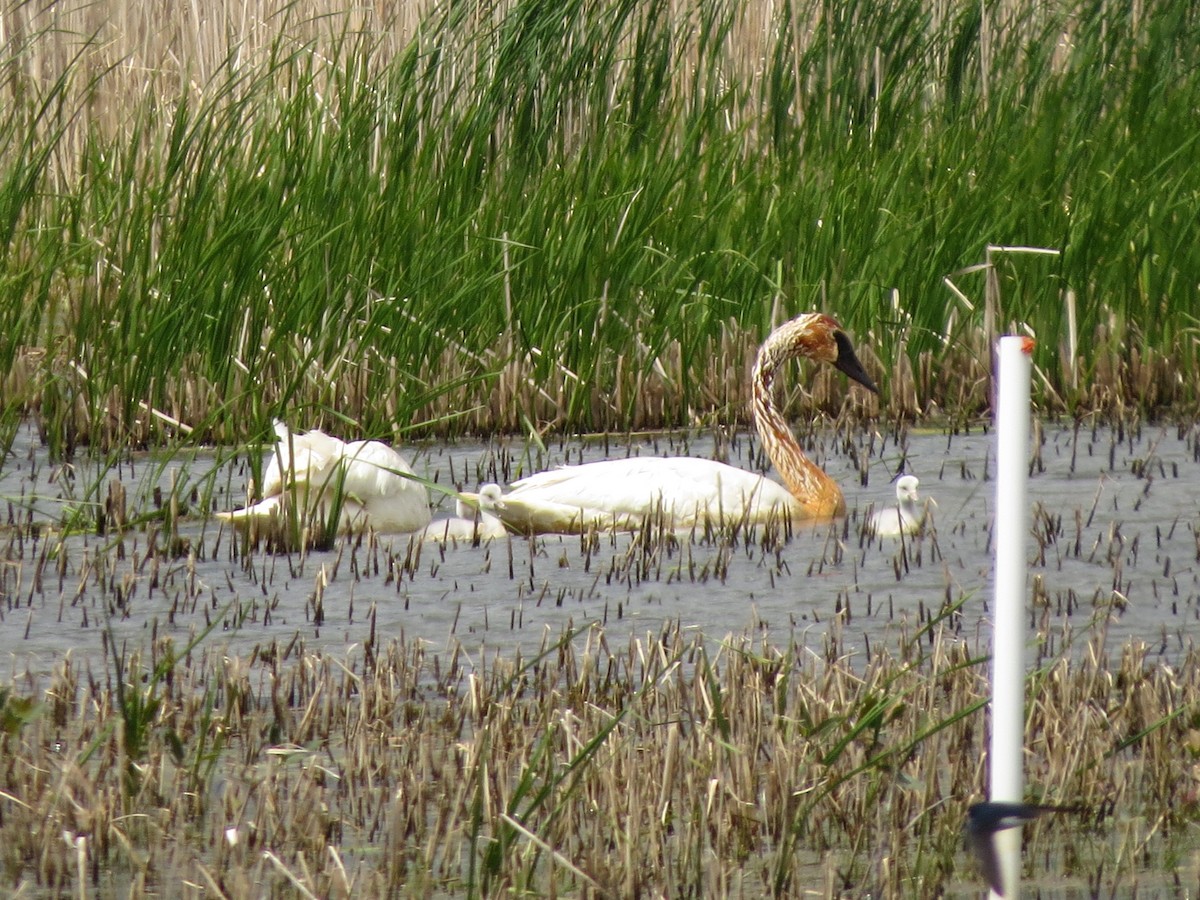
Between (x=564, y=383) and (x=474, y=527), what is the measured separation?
158cm

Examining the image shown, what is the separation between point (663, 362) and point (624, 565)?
2397mm

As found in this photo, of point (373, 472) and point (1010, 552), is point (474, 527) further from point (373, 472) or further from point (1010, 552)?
point (1010, 552)

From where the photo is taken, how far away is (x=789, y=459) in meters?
6.31

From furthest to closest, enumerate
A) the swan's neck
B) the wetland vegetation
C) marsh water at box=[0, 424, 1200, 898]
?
the swan's neck, marsh water at box=[0, 424, 1200, 898], the wetland vegetation

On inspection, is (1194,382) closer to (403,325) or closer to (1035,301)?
(1035,301)

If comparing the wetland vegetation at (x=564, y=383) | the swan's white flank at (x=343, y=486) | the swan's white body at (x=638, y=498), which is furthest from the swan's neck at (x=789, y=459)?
the swan's white flank at (x=343, y=486)

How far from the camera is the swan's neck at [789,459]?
6055mm

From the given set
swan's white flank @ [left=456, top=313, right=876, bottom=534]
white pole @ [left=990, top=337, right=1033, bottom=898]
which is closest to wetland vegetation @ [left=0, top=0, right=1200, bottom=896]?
swan's white flank @ [left=456, top=313, right=876, bottom=534]

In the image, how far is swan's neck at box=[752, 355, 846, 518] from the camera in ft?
19.9

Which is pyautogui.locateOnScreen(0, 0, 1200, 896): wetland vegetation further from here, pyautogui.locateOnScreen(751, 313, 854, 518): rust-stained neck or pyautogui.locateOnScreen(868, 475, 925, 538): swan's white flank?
pyautogui.locateOnScreen(751, 313, 854, 518): rust-stained neck

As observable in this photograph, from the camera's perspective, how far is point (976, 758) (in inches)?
137

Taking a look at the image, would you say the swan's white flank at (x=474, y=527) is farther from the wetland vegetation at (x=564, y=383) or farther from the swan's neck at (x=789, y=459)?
the swan's neck at (x=789, y=459)

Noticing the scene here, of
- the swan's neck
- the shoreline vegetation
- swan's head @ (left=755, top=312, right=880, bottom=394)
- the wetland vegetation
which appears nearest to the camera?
the wetland vegetation

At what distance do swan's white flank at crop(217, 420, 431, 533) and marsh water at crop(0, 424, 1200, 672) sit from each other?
0.26 ft
